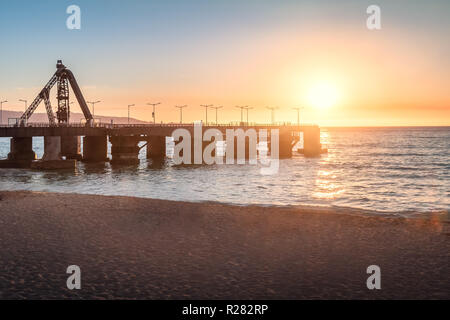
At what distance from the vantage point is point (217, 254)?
15938 mm

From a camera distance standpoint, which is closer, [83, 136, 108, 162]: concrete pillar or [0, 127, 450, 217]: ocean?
[0, 127, 450, 217]: ocean

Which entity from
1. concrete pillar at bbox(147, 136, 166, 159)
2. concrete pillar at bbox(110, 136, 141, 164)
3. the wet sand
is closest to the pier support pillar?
concrete pillar at bbox(110, 136, 141, 164)

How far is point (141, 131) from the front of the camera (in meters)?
85.8

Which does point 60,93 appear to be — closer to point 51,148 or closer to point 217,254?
point 51,148

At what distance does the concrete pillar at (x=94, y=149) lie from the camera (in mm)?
84188

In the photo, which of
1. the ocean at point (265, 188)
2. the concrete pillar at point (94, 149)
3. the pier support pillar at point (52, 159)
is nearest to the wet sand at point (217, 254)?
the ocean at point (265, 188)

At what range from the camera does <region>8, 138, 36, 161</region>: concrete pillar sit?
73375mm

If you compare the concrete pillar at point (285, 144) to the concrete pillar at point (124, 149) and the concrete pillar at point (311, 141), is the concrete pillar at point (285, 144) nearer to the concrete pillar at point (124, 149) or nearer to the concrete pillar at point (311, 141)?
the concrete pillar at point (311, 141)

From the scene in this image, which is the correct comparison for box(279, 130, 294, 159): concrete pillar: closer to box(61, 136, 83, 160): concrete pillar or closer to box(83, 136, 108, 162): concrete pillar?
box(83, 136, 108, 162): concrete pillar

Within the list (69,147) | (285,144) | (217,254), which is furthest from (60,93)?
(217,254)

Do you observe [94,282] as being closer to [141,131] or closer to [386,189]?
[386,189]

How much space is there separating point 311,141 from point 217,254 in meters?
106

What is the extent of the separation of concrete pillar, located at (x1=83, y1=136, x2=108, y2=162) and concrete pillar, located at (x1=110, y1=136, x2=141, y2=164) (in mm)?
2819

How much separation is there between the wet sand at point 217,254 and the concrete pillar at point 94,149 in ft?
196
